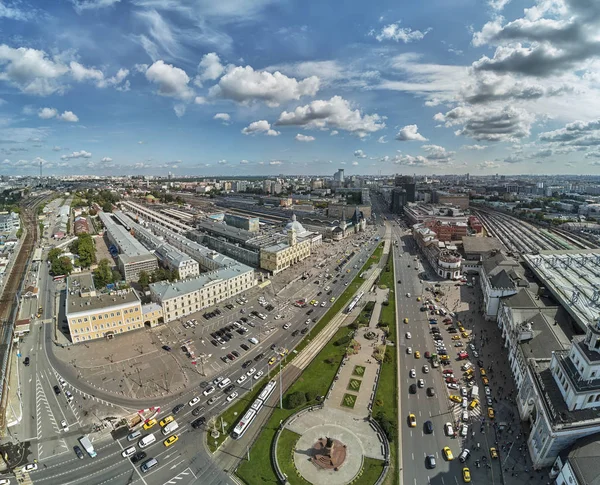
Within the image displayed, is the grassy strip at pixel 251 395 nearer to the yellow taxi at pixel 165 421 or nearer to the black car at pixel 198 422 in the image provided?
the black car at pixel 198 422

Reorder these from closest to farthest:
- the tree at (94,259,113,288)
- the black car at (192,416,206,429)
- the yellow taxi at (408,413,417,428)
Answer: the yellow taxi at (408,413,417,428) < the black car at (192,416,206,429) < the tree at (94,259,113,288)

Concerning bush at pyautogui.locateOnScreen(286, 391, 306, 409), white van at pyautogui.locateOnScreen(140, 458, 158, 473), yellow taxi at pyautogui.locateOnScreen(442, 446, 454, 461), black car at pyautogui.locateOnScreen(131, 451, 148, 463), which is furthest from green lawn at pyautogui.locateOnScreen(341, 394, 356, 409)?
black car at pyautogui.locateOnScreen(131, 451, 148, 463)

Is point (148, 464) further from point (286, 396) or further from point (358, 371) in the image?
point (358, 371)

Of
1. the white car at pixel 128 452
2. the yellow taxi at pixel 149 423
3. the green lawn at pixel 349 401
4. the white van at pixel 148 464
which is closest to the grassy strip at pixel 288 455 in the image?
the green lawn at pixel 349 401

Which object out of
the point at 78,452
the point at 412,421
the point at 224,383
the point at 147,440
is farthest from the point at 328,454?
the point at 78,452

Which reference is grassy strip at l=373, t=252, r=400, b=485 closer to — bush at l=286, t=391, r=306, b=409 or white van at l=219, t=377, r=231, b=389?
bush at l=286, t=391, r=306, b=409

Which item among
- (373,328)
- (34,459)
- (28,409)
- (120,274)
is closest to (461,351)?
(373,328)
